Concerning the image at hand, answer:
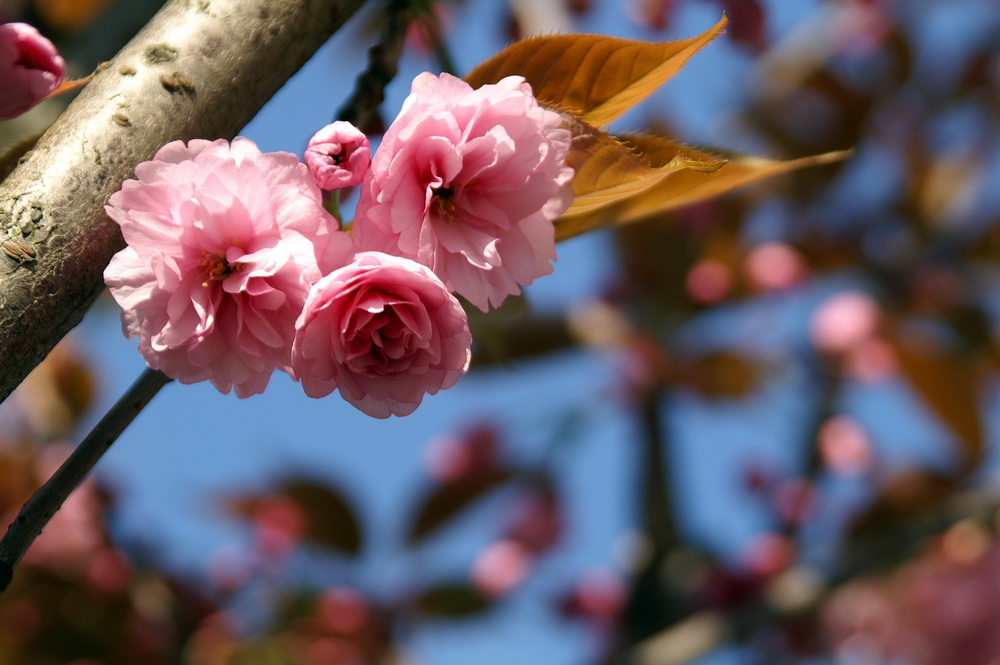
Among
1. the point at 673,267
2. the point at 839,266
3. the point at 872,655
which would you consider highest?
the point at 673,267

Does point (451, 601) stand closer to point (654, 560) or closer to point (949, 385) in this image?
point (654, 560)

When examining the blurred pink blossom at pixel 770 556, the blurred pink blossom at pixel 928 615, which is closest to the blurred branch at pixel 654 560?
the blurred pink blossom at pixel 770 556

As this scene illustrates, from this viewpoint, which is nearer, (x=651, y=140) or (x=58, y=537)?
(x=651, y=140)

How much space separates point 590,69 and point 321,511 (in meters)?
2.01

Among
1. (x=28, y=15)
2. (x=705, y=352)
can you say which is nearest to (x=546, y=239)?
(x=28, y=15)

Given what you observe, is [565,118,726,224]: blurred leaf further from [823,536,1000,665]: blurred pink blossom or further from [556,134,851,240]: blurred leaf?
[823,536,1000,665]: blurred pink blossom

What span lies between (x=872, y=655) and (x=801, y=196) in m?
1.58

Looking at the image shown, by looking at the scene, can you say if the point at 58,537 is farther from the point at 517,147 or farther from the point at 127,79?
the point at 517,147

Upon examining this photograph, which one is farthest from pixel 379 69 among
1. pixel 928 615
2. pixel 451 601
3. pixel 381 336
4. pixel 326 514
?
pixel 928 615

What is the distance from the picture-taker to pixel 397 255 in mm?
549

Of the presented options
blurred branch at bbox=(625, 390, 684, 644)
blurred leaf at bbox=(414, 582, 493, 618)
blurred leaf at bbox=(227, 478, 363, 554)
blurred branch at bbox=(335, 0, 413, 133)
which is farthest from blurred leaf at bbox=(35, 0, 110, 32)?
blurred leaf at bbox=(414, 582, 493, 618)

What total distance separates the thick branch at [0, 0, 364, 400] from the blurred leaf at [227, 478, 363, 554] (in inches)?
73.2

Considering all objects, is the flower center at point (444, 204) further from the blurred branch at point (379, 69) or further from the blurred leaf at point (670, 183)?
the blurred branch at point (379, 69)

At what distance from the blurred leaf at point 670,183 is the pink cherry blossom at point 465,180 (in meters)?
0.08
